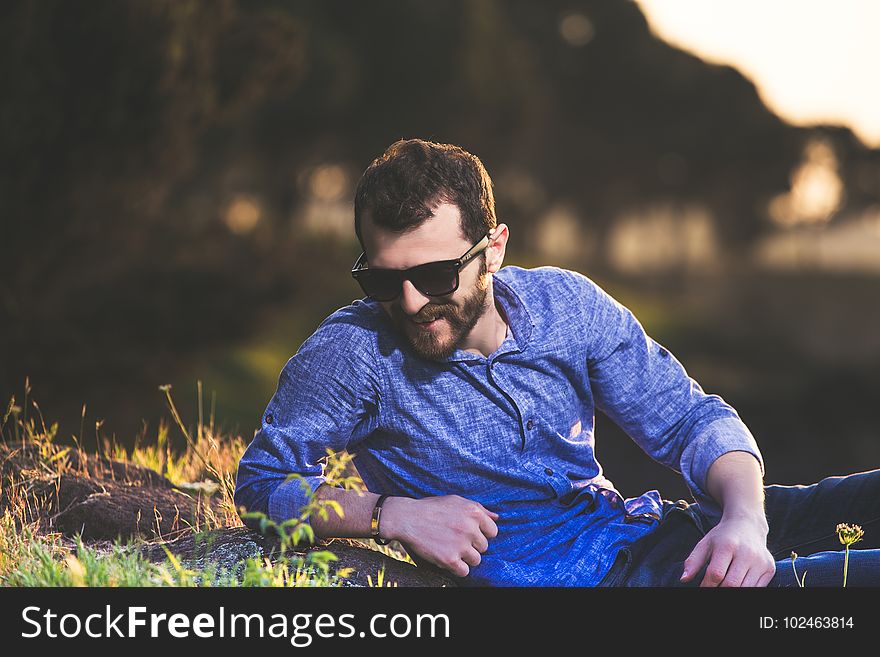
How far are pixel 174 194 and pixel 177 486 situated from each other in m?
22.8

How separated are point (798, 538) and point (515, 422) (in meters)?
1.13

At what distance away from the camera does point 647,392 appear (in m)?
3.85

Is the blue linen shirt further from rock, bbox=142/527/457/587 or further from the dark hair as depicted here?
the dark hair

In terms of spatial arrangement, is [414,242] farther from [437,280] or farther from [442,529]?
[442,529]

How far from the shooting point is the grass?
3340 millimetres

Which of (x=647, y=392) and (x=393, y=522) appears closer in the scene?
(x=393, y=522)

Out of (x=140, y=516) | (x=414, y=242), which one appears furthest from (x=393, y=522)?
(x=140, y=516)

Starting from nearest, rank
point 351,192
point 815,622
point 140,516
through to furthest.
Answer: point 815,622 → point 140,516 → point 351,192

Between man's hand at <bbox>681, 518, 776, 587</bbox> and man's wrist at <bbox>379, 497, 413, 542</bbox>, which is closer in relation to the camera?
man's hand at <bbox>681, 518, 776, 587</bbox>

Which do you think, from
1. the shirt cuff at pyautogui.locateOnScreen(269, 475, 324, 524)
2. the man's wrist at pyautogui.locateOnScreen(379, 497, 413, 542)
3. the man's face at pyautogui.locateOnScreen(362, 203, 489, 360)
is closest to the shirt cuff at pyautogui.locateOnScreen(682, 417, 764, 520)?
the man's face at pyautogui.locateOnScreen(362, 203, 489, 360)

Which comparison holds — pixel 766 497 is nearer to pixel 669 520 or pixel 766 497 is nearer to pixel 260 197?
pixel 669 520

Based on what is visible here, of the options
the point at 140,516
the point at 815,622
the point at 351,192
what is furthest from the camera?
the point at 351,192

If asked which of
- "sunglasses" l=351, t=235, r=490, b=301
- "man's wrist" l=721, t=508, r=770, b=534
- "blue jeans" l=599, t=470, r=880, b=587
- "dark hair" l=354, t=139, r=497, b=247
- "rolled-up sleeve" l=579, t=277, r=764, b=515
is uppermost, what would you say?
"dark hair" l=354, t=139, r=497, b=247

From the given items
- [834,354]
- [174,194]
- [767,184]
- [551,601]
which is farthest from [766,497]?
[767,184]
